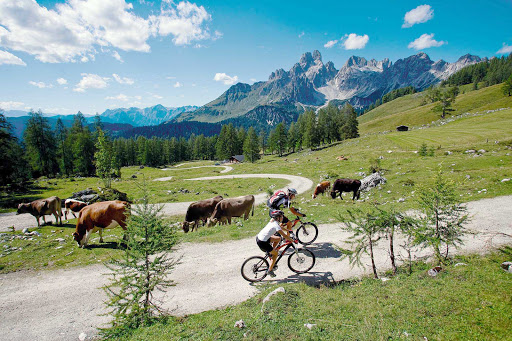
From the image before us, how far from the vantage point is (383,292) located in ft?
23.8

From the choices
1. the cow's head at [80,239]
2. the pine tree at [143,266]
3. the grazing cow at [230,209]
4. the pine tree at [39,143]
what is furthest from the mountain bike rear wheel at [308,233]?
the pine tree at [39,143]

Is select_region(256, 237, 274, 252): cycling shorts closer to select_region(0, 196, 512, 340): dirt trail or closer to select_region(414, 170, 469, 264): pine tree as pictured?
select_region(0, 196, 512, 340): dirt trail

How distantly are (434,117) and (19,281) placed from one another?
455ft

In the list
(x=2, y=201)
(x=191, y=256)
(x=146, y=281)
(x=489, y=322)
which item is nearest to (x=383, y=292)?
(x=489, y=322)

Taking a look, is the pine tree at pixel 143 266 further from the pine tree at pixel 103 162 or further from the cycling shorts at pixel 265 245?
the pine tree at pixel 103 162

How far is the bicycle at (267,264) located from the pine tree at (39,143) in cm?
7981

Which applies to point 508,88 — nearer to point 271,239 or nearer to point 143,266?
point 271,239

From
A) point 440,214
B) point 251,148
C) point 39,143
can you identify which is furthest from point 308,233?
point 39,143

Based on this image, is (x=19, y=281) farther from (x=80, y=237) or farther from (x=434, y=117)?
(x=434, y=117)

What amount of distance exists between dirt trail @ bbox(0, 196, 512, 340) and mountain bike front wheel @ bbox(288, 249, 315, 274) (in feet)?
0.94

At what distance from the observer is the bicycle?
944 centimetres

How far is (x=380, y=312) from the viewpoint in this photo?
6086 mm

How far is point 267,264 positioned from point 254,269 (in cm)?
59

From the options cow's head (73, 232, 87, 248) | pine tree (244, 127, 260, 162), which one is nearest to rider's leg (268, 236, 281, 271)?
cow's head (73, 232, 87, 248)
